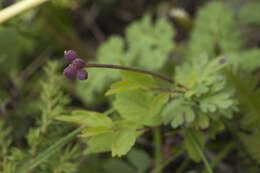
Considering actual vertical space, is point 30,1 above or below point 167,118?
above

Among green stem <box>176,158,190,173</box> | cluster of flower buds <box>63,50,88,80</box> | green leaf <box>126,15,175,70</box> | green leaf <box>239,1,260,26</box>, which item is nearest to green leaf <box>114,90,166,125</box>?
cluster of flower buds <box>63,50,88,80</box>

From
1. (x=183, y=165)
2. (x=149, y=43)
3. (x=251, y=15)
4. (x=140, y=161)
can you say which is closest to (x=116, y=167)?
(x=140, y=161)

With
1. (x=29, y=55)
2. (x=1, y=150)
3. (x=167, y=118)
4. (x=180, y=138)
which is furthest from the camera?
(x=29, y=55)

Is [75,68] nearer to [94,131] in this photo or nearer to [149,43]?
[94,131]

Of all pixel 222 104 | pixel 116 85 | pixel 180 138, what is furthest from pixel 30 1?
pixel 180 138

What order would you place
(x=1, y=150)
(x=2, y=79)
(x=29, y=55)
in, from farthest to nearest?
(x=29, y=55) < (x=2, y=79) < (x=1, y=150)

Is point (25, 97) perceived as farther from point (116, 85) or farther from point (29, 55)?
point (116, 85)

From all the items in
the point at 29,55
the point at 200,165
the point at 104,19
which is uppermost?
the point at 104,19

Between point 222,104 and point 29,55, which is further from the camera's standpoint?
point 29,55
